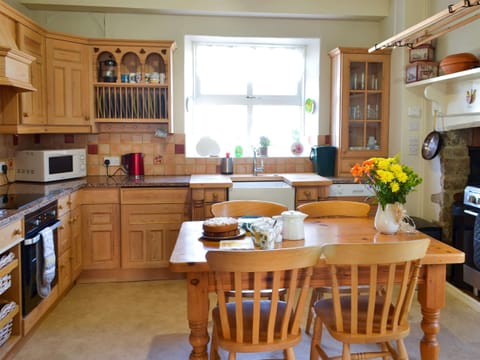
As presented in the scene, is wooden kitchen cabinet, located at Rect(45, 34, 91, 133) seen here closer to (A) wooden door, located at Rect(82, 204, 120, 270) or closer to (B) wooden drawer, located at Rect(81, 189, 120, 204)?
(B) wooden drawer, located at Rect(81, 189, 120, 204)

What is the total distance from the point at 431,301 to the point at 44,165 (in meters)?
3.01

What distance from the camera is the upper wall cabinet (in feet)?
13.5

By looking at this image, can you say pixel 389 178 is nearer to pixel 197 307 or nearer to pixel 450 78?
pixel 197 307

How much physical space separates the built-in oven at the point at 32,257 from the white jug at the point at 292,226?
61.7 inches

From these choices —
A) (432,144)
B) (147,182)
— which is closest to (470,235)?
(432,144)

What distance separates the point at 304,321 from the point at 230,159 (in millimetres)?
1888

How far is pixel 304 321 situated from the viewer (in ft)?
10.4

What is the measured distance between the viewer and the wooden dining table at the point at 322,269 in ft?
6.41

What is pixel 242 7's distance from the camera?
169 inches

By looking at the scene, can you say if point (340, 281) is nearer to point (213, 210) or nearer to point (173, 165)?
point (213, 210)

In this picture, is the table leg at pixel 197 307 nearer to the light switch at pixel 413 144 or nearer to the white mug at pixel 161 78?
the white mug at pixel 161 78

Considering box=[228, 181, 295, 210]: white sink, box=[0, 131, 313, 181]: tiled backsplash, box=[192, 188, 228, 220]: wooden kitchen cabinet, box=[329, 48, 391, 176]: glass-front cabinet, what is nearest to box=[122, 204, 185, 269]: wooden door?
box=[192, 188, 228, 220]: wooden kitchen cabinet

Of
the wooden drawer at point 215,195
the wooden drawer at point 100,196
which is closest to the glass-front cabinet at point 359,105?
the wooden drawer at point 215,195

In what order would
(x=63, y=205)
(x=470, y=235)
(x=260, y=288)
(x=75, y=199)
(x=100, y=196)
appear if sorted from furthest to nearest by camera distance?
(x=100, y=196), (x=75, y=199), (x=470, y=235), (x=63, y=205), (x=260, y=288)
